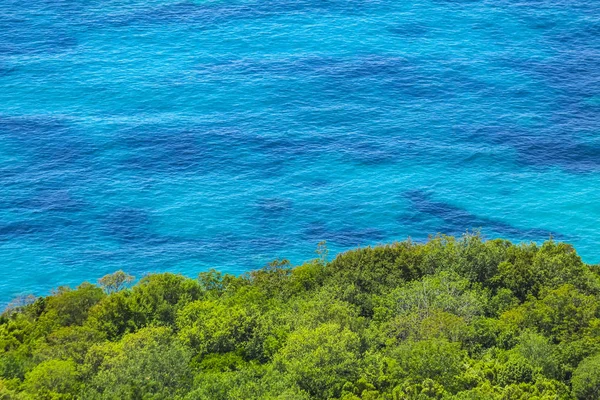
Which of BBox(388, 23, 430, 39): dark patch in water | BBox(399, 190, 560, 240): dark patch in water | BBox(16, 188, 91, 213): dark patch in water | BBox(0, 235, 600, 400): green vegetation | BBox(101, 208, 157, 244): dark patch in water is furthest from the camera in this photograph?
BBox(388, 23, 430, 39): dark patch in water

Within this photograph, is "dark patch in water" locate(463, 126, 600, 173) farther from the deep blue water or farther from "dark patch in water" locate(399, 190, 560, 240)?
"dark patch in water" locate(399, 190, 560, 240)

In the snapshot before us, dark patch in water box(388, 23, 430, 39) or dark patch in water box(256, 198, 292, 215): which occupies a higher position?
dark patch in water box(388, 23, 430, 39)

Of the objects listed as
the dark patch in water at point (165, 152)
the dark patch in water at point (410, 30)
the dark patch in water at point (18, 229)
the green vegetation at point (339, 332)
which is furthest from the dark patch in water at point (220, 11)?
the green vegetation at point (339, 332)

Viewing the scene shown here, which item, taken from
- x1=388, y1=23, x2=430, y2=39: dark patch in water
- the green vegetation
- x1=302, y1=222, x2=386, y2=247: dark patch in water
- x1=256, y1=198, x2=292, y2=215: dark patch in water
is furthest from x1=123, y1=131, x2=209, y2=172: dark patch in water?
x1=388, y1=23, x2=430, y2=39: dark patch in water

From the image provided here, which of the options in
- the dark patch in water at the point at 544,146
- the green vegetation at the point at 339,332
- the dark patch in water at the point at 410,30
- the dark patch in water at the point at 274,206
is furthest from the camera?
the dark patch in water at the point at 410,30

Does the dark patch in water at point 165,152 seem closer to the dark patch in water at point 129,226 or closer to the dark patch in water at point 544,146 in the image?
the dark patch in water at point 129,226

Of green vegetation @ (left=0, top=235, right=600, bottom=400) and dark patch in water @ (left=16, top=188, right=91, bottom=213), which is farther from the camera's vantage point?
dark patch in water @ (left=16, top=188, right=91, bottom=213)

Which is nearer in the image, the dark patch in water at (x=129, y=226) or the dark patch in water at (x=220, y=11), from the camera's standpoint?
the dark patch in water at (x=129, y=226)
